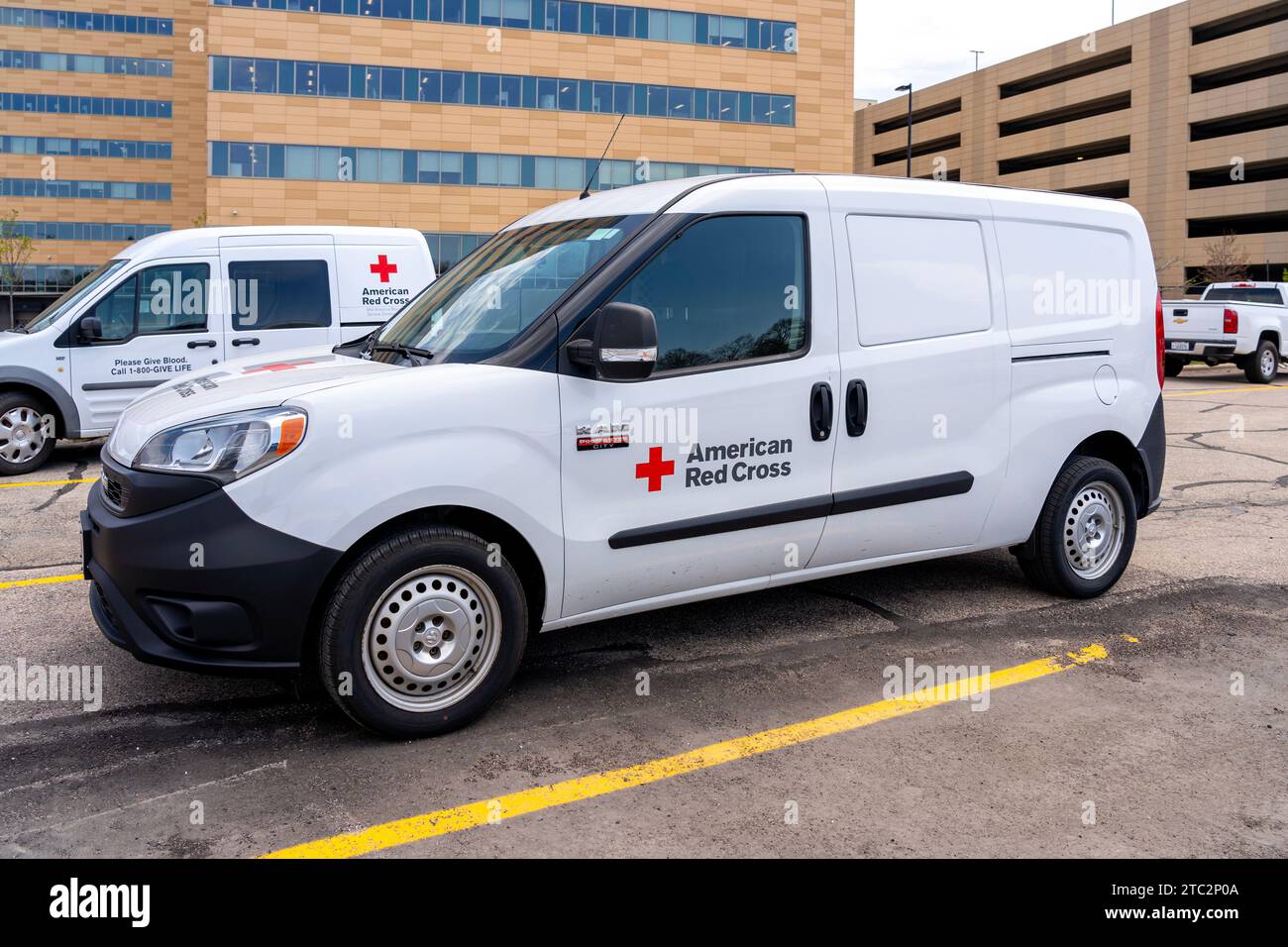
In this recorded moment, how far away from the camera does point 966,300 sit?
4.96 metres

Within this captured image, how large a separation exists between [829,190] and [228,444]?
2584mm

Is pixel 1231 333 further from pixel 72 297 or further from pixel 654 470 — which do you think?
pixel 654 470

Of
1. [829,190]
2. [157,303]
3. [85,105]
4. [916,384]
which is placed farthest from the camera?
[85,105]

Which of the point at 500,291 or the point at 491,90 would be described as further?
the point at 491,90

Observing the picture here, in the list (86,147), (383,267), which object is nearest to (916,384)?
(383,267)

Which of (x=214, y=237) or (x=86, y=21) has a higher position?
(x=86, y=21)

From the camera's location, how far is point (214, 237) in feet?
32.2

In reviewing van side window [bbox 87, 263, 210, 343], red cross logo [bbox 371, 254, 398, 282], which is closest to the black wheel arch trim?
red cross logo [bbox 371, 254, 398, 282]

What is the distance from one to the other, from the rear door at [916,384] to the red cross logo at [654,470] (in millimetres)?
822

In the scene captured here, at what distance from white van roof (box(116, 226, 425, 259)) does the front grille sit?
613cm

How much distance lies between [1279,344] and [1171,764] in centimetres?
1922

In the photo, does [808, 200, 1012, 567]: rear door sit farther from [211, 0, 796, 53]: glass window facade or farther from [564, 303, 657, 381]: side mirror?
[211, 0, 796, 53]: glass window facade

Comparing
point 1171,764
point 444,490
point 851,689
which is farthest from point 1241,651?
point 444,490

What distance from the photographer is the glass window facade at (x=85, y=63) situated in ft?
267
